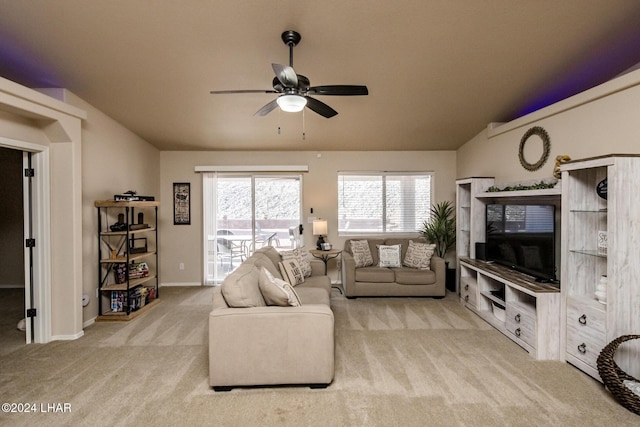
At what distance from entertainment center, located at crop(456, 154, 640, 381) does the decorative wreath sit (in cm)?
42

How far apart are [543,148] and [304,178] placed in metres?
3.57

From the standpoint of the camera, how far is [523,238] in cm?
348

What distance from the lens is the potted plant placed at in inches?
203

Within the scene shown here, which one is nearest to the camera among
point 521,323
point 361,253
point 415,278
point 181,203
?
point 521,323

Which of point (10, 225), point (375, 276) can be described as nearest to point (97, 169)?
point (10, 225)

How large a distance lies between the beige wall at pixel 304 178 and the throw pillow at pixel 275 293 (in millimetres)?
3062

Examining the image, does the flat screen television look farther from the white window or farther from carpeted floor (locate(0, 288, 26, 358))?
carpeted floor (locate(0, 288, 26, 358))

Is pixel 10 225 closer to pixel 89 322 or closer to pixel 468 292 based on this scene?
pixel 89 322

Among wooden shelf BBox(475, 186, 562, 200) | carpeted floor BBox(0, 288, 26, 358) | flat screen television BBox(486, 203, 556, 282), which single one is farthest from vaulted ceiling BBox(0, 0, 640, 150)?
carpeted floor BBox(0, 288, 26, 358)

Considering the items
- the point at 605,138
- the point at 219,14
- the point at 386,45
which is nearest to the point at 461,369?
the point at 605,138

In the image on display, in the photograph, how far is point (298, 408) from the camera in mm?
2098

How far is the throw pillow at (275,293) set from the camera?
2.36 m

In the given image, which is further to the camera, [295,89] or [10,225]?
[10,225]

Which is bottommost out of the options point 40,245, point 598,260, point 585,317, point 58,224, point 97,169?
point 585,317
